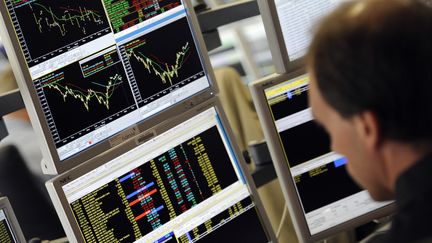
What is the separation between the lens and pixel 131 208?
6.19ft

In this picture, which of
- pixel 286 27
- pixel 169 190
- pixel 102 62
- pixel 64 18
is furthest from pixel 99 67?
pixel 286 27

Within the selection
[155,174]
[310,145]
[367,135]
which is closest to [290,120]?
[310,145]

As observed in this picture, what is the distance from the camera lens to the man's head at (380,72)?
49.0 inches

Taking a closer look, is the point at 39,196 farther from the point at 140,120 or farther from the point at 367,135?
the point at 367,135

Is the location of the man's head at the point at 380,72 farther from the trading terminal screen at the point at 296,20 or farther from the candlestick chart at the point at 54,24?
the trading terminal screen at the point at 296,20

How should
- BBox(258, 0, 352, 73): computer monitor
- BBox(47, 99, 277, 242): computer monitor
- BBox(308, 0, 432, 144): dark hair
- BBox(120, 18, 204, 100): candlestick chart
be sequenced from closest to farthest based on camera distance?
BBox(308, 0, 432, 144): dark hair → BBox(47, 99, 277, 242): computer monitor → BBox(120, 18, 204, 100): candlestick chart → BBox(258, 0, 352, 73): computer monitor

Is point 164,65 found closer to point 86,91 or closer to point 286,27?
point 86,91

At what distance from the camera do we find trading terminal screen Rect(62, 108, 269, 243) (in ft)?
5.98

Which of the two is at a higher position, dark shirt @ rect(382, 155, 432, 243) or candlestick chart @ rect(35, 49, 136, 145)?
candlestick chart @ rect(35, 49, 136, 145)

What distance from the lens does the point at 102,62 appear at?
184 centimetres

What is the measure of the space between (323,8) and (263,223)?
2.13 ft

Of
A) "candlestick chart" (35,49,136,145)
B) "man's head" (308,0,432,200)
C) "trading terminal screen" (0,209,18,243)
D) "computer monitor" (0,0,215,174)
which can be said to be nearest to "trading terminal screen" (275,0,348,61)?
"computer monitor" (0,0,215,174)

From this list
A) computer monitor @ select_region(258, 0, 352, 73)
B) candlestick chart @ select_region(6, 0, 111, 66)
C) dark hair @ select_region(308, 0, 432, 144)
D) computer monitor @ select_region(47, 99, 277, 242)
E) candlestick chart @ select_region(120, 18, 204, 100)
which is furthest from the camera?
computer monitor @ select_region(258, 0, 352, 73)

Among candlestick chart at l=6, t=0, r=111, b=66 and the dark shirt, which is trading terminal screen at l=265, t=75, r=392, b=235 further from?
the dark shirt
